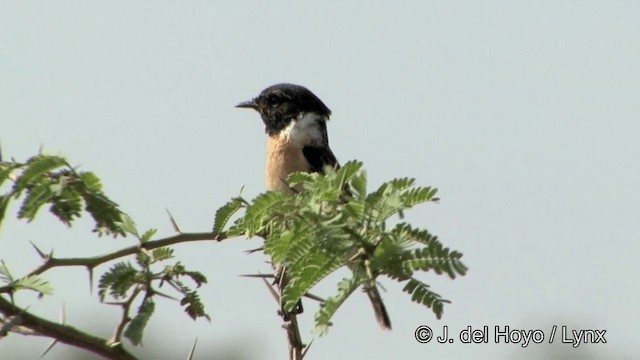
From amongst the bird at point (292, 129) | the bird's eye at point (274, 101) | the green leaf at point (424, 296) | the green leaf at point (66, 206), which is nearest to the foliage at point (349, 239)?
the green leaf at point (424, 296)

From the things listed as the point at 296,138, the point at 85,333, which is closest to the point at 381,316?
the point at 85,333

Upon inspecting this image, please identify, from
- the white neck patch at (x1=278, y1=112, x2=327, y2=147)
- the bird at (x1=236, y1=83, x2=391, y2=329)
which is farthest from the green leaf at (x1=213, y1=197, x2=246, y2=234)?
the white neck patch at (x1=278, y1=112, x2=327, y2=147)

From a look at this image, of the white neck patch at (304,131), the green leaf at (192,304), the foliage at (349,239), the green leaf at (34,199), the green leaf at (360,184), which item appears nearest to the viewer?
the foliage at (349,239)

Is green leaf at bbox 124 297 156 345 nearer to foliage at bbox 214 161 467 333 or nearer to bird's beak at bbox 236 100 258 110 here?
foliage at bbox 214 161 467 333

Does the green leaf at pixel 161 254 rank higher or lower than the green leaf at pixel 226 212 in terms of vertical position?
lower

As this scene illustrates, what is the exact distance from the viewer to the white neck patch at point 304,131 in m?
7.99

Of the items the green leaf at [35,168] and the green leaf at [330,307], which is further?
the green leaf at [35,168]

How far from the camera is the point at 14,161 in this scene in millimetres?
3170

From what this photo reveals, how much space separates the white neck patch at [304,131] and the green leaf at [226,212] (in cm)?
459

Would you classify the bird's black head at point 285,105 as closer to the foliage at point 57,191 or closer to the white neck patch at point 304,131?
the white neck patch at point 304,131

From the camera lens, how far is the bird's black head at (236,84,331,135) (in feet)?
27.0

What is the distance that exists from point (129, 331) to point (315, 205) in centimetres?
72

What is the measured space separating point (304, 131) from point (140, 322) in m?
5.05

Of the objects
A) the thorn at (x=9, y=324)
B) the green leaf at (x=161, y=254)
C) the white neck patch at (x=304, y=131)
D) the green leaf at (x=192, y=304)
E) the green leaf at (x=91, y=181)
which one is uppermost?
the white neck patch at (x=304, y=131)
